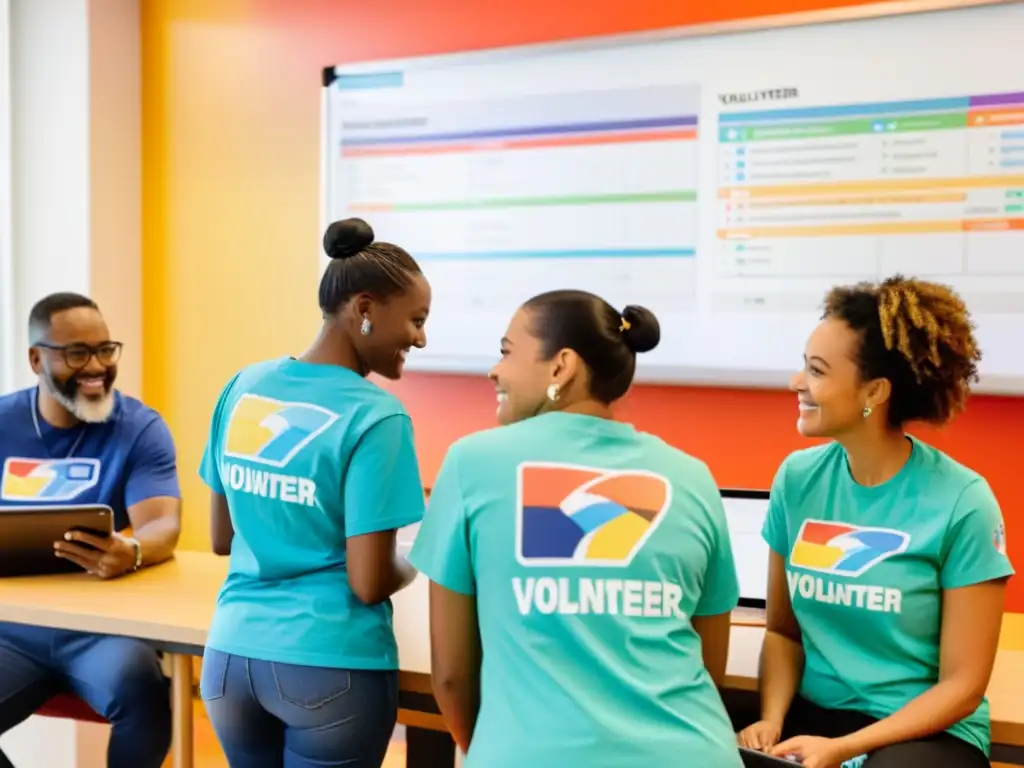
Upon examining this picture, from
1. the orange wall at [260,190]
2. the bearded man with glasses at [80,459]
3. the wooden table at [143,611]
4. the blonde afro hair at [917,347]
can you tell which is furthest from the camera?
the orange wall at [260,190]

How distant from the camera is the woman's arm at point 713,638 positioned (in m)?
1.42

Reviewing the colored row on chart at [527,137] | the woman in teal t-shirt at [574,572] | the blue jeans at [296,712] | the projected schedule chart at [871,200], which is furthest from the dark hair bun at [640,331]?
the colored row on chart at [527,137]

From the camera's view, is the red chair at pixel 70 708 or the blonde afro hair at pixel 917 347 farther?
the red chair at pixel 70 708

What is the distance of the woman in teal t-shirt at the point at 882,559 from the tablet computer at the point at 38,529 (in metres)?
1.37

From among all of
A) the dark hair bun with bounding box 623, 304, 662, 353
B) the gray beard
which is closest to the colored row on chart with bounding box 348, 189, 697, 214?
the gray beard

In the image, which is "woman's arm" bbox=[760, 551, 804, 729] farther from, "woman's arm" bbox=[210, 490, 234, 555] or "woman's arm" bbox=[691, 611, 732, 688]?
"woman's arm" bbox=[210, 490, 234, 555]

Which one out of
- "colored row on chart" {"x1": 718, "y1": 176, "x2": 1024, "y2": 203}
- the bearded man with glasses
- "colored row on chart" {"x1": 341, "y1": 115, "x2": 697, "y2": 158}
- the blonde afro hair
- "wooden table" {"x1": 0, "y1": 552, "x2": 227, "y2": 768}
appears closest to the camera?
the blonde afro hair

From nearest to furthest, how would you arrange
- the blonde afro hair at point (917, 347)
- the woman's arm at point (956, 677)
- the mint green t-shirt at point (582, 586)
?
the mint green t-shirt at point (582, 586) < the woman's arm at point (956, 677) < the blonde afro hair at point (917, 347)

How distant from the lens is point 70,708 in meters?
2.28

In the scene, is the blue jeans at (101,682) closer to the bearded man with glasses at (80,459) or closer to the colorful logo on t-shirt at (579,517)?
the bearded man with glasses at (80,459)

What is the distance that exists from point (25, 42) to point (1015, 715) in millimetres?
3249

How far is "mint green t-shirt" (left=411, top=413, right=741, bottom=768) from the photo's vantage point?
3.92 feet

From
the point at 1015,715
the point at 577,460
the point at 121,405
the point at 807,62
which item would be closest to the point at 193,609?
the point at 121,405

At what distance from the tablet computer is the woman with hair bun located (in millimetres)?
706
